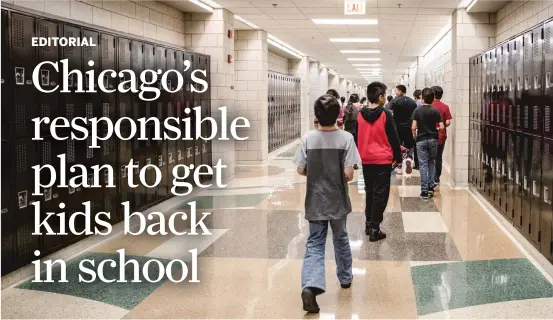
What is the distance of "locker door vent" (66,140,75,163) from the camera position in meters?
4.86

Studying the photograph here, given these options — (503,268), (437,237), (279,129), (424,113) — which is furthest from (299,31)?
(503,268)

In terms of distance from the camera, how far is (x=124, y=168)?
602 cm

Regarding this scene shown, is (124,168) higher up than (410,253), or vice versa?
(124,168)

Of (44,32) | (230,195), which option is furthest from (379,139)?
(230,195)

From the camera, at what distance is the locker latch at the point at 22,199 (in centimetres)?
424

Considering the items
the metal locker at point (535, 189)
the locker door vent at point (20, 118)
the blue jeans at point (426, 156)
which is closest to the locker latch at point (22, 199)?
the locker door vent at point (20, 118)

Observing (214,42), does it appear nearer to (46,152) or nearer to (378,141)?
(378,141)

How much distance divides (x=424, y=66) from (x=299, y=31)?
22.6 feet

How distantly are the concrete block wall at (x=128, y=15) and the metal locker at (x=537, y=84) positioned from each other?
409 centimetres

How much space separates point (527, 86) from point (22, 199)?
410cm

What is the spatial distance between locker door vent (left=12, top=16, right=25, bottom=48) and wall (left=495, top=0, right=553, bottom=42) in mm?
5077

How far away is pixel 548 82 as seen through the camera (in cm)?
441

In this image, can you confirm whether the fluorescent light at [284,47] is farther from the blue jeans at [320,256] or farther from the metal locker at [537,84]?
the blue jeans at [320,256]

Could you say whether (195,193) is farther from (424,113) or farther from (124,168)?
(424,113)
